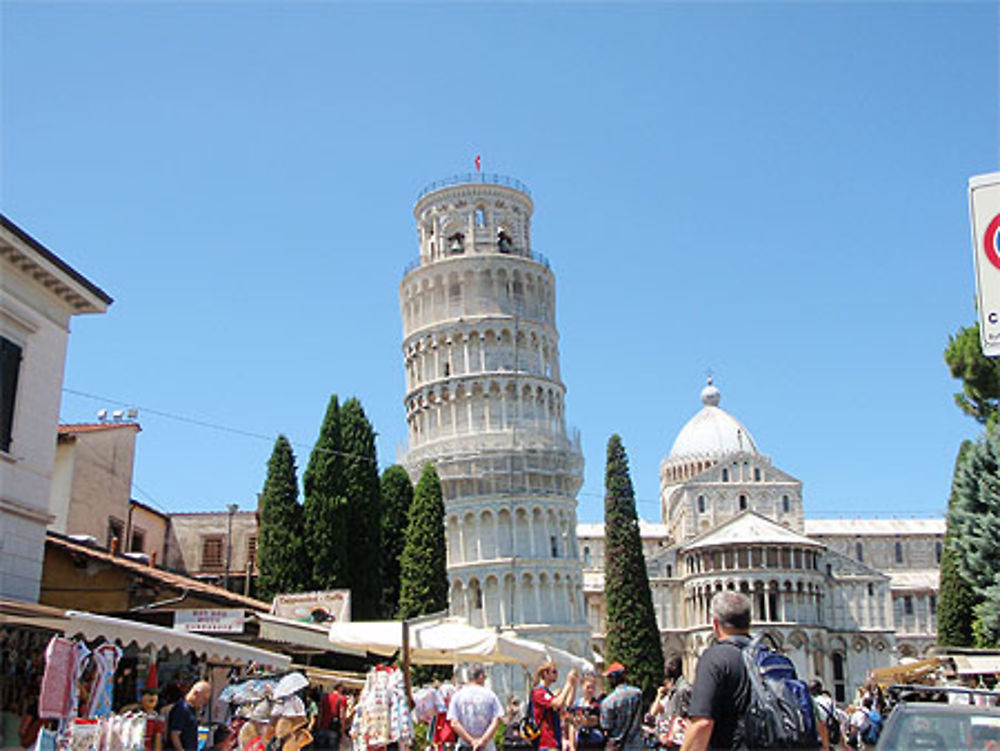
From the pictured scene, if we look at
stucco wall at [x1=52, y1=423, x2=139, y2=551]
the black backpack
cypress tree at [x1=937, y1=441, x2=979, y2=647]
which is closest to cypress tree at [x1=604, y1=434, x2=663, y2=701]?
cypress tree at [x1=937, y1=441, x2=979, y2=647]

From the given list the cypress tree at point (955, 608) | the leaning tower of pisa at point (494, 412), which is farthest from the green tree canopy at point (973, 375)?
the leaning tower of pisa at point (494, 412)

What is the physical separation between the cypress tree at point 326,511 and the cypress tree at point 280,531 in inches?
17.1

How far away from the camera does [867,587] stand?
81.6m

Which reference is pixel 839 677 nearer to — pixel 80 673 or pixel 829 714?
pixel 829 714

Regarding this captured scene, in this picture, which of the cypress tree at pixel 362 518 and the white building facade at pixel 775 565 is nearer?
the cypress tree at pixel 362 518

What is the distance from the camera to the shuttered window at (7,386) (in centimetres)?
1698

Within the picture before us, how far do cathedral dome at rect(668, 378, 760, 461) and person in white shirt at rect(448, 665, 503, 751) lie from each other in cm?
8372

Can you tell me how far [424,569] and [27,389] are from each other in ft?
98.4

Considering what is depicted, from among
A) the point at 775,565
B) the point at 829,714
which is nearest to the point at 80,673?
the point at 829,714

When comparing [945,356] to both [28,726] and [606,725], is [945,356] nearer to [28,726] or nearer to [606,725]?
[606,725]

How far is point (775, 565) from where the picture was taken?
7656 cm

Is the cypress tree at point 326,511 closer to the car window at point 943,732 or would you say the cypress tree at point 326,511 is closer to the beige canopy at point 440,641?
the beige canopy at point 440,641

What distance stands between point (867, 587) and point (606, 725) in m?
76.5

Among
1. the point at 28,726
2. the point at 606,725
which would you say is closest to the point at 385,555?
the point at 28,726
